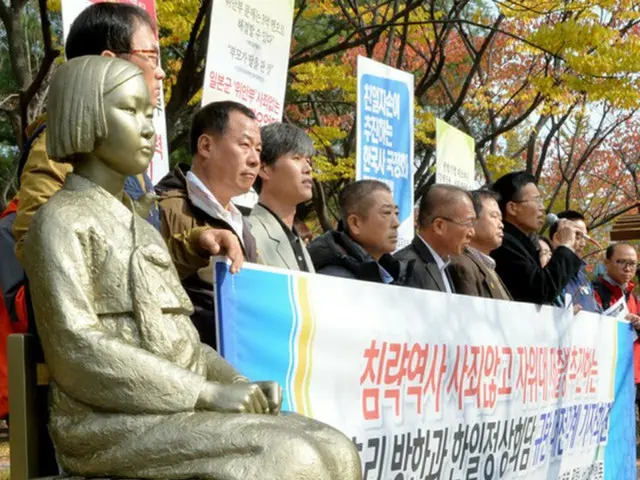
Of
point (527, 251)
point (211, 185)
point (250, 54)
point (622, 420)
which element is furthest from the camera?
point (622, 420)

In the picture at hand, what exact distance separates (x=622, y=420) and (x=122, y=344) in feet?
17.9

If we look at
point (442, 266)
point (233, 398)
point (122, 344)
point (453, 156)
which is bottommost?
point (233, 398)

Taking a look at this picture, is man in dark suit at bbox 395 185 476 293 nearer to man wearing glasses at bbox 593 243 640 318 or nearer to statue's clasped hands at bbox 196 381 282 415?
statue's clasped hands at bbox 196 381 282 415

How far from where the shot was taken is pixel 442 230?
570cm

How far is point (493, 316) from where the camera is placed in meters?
5.18

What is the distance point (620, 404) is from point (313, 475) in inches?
207

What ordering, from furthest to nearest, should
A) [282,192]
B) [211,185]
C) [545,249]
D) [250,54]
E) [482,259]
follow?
1. [545,249]
2. [482,259]
3. [250,54]
4. [282,192]
5. [211,185]

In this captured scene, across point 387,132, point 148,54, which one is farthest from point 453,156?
point 148,54

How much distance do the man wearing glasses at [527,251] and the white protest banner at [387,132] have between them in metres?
0.93

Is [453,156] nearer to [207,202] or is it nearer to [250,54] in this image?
[250,54]

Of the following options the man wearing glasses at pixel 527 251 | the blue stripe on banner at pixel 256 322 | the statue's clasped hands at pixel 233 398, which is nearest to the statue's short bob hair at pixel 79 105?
the statue's clasped hands at pixel 233 398

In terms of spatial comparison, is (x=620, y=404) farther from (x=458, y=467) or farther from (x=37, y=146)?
(x=37, y=146)

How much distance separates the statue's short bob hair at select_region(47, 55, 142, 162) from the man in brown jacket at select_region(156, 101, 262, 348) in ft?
3.46

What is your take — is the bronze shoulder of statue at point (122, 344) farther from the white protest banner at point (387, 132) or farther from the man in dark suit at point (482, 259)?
the white protest banner at point (387, 132)
